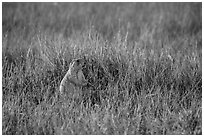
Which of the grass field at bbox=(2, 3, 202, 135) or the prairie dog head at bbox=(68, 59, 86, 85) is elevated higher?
the prairie dog head at bbox=(68, 59, 86, 85)

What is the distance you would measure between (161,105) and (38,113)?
1.11 metres

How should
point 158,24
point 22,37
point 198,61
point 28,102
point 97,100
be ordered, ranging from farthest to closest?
1. point 158,24
2. point 22,37
3. point 198,61
4. point 97,100
5. point 28,102

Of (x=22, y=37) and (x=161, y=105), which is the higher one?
(x=22, y=37)

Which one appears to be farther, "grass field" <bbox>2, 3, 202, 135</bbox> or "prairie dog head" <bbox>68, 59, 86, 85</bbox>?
"prairie dog head" <bbox>68, 59, 86, 85</bbox>

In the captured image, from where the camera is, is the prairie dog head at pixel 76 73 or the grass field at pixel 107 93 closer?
the grass field at pixel 107 93

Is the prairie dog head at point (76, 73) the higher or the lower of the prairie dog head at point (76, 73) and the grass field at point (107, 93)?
the higher

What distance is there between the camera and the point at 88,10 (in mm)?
7402

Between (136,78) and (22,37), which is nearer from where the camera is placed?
(136,78)

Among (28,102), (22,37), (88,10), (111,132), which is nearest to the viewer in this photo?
(111,132)

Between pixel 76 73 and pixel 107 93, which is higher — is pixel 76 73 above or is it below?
above

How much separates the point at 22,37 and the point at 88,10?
2487mm

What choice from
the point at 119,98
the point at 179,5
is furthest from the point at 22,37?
the point at 179,5

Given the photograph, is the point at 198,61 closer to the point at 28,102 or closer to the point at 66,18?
the point at 28,102

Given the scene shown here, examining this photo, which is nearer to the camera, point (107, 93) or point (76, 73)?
point (76, 73)
